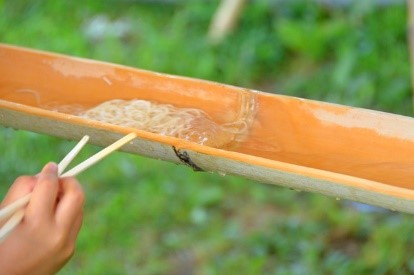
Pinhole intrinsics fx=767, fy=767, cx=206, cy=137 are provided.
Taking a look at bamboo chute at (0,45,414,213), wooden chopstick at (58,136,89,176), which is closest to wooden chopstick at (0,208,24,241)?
wooden chopstick at (58,136,89,176)

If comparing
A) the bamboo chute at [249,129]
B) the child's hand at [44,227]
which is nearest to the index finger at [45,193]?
the child's hand at [44,227]

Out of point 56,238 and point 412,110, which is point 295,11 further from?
point 56,238

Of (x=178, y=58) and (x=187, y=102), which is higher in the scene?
(x=187, y=102)

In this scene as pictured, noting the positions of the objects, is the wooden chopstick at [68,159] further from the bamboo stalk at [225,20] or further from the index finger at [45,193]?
the bamboo stalk at [225,20]

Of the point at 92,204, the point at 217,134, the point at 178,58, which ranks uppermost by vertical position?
the point at 217,134

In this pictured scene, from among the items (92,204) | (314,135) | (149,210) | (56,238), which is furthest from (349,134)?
(92,204)

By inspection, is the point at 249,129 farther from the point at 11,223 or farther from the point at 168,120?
the point at 11,223

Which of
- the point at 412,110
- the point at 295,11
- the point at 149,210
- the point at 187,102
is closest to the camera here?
the point at 187,102
